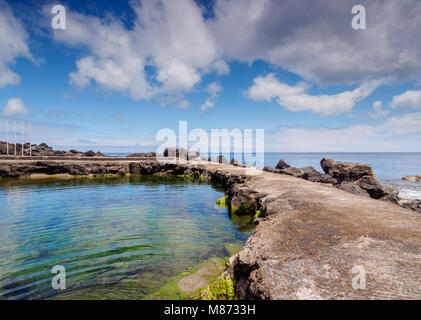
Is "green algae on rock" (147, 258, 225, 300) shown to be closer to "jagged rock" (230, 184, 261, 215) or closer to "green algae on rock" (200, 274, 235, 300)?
"green algae on rock" (200, 274, 235, 300)

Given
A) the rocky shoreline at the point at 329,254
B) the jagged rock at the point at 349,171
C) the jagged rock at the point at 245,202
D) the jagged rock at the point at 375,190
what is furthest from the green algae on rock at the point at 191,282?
the jagged rock at the point at 349,171

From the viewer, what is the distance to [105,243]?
9.07m

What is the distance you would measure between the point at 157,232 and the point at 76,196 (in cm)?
1263

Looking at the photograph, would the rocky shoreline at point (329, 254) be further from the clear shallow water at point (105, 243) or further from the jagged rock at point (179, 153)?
the jagged rock at point (179, 153)

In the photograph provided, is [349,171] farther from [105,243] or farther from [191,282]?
[105,243]

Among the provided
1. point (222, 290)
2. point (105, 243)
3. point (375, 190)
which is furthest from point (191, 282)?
point (375, 190)

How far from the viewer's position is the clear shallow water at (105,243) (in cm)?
617

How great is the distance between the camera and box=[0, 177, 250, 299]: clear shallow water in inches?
243

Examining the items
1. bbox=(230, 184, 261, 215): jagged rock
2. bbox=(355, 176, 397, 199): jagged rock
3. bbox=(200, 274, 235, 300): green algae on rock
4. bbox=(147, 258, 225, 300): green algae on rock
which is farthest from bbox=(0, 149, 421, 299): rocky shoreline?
bbox=(355, 176, 397, 199): jagged rock
